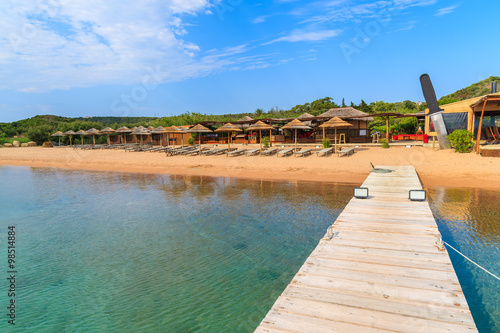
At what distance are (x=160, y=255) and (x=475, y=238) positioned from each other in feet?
21.5

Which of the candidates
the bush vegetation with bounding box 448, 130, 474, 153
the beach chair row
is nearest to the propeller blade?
the bush vegetation with bounding box 448, 130, 474, 153

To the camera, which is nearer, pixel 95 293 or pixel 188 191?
pixel 95 293

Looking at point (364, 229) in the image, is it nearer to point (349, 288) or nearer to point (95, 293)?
point (349, 288)

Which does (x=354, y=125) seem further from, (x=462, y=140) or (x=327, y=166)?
(x=327, y=166)

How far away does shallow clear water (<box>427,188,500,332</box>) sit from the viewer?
3862 mm

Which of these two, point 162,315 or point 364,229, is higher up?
point 364,229

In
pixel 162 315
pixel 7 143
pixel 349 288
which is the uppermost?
pixel 7 143

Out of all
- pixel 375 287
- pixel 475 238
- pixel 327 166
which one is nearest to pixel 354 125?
pixel 327 166

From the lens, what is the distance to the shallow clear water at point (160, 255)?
396 centimetres

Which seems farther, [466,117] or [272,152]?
[272,152]

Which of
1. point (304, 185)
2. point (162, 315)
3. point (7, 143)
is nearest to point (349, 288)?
point (162, 315)

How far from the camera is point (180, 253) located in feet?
19.1

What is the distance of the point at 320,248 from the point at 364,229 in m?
1.19

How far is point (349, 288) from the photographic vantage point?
9.70 feet
